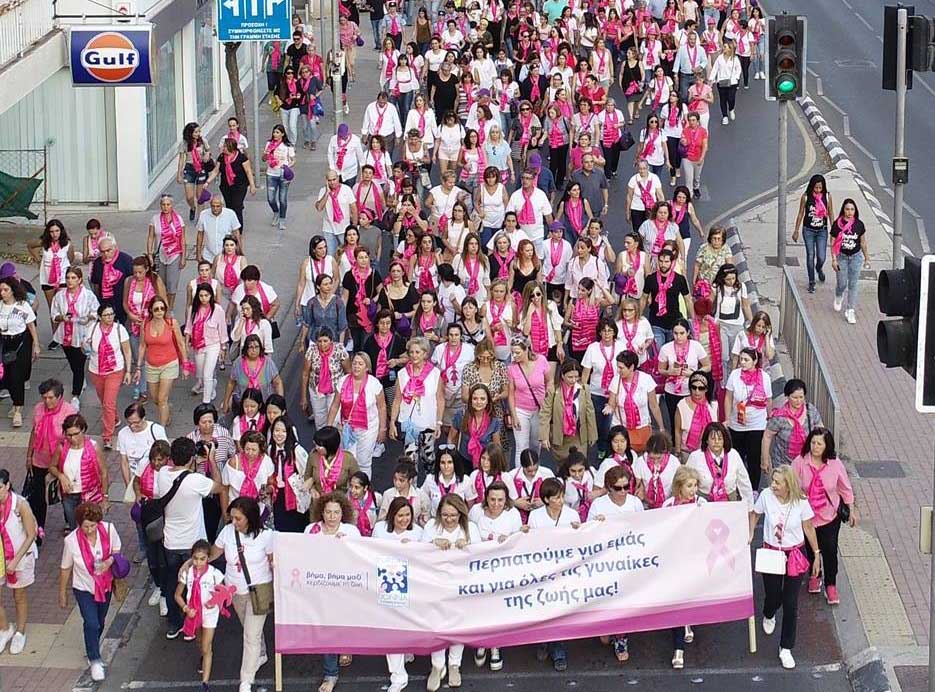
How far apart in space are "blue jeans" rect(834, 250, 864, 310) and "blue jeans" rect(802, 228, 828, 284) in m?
0.59

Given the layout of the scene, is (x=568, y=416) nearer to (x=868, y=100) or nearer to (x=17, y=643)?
(x=17, y=643)

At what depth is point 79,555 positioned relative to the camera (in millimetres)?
13117

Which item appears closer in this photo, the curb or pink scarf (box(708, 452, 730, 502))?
pink scarf (box(708, 452, 730, 502))

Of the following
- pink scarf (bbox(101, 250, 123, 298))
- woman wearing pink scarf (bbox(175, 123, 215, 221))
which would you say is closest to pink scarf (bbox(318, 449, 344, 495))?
pink scarf (bbox(101, 250, 123, 298))

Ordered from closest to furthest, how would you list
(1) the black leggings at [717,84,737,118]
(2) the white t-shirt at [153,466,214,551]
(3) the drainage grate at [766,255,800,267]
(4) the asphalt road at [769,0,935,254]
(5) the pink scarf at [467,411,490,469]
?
(2) the white t-shirt at [153,466,214,551] < (5) the pink scarf at [467,411,490,469] < (3) the drainage grate at [766,255,800,267] < (4) the asphalt road at [769,0,935,254] < (1) the black leggings at [717,84,737,118]

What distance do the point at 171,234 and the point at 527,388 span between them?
5.68 meters

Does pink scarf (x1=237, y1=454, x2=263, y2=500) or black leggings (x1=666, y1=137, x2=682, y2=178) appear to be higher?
black leggings (x1=666, y1=137, x2=682, y2=178)

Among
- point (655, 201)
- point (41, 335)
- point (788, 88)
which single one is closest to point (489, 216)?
point (655, 201)

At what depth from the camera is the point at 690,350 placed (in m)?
16.4

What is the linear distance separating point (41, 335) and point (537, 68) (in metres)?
10.4

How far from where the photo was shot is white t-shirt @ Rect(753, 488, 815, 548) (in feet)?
43.6

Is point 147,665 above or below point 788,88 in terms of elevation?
below

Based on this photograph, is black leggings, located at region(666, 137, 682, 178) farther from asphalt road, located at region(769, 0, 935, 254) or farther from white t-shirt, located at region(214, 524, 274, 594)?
white t-shirt, located at region(214, 524, 274, 594)

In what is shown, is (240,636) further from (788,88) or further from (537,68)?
(537,68)
